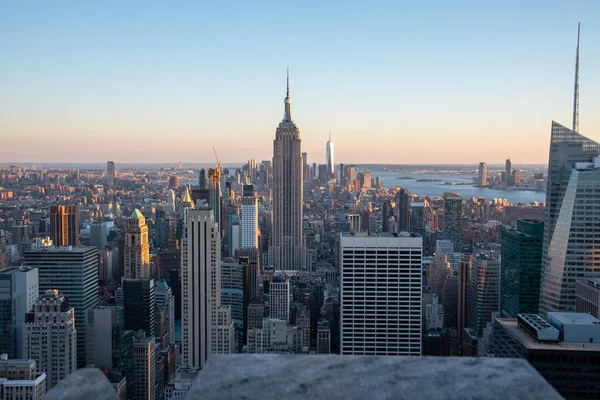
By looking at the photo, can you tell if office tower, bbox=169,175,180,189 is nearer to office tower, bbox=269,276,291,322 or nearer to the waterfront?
the waterfront

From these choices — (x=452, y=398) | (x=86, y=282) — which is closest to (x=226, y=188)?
(x=86, y=282)

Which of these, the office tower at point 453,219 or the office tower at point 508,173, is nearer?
the office tower at point 453,219

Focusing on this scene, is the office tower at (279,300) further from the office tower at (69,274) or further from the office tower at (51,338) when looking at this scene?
the office tower at (51,338)

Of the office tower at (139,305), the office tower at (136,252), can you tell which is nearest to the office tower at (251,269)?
the office tower at (136,252)

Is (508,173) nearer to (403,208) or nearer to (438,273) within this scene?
(403,208)

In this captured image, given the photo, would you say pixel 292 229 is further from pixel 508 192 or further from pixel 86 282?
pixel 86 282

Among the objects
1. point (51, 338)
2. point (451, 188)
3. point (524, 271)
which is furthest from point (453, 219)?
point (51, 338)
